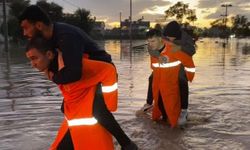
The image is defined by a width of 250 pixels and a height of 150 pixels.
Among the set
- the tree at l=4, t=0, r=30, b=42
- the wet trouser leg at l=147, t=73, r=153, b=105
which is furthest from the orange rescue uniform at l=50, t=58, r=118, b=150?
the tree at l=4, t=0, r=30, b=42

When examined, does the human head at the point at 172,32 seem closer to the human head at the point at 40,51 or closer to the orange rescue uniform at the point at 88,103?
the orange rescue uniform at the point at 88,103

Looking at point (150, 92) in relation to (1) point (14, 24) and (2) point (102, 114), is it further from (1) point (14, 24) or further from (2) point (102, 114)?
(1) point (14, 24)

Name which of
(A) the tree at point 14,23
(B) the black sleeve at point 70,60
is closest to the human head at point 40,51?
(B) the black sleeve at point 70,60

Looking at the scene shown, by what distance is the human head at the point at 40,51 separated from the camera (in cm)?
397

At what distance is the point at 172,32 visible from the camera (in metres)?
7.74

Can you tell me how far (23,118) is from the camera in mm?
8469

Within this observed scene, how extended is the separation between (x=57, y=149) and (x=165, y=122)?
3.93 m

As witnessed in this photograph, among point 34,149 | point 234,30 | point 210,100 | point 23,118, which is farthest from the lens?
point 234,30

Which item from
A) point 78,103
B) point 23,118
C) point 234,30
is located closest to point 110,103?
point 78,103

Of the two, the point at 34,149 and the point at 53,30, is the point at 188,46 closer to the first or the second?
the point at 34,149

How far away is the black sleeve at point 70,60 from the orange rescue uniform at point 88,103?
15 cm

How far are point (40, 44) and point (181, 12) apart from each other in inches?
3165

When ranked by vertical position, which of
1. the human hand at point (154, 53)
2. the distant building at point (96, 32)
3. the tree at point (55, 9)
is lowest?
the distant building at point (96, 32)

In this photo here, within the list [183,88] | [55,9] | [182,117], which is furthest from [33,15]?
[55,9]
